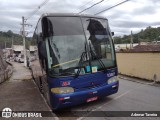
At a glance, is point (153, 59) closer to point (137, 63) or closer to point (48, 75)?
point (137, 63)

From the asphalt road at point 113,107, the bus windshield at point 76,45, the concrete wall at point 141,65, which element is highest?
the bus windshield at point 76,45

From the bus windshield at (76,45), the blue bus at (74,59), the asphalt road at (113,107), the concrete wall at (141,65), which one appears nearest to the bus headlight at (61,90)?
the blue bus at (74,59)

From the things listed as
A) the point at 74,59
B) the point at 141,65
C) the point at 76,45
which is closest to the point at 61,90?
the point at 74,59

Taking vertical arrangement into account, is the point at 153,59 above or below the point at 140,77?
above

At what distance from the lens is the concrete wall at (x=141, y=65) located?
1212cm

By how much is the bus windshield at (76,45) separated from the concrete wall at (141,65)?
654 centimetres

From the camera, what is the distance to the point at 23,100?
24.5 feet

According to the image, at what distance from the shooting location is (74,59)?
5.66 meters

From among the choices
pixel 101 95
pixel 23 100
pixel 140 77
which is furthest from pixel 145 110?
pixel 140 77

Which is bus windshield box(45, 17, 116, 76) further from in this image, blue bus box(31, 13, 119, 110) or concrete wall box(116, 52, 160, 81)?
concrete wall box(116, 52, 160, 81)

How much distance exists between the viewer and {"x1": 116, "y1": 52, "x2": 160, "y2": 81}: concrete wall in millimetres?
12117

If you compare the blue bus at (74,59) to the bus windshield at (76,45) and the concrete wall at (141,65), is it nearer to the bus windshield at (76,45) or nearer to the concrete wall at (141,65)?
the bus windshield at (76,45)

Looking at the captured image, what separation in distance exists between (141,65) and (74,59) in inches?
364

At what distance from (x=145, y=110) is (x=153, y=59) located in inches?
286
